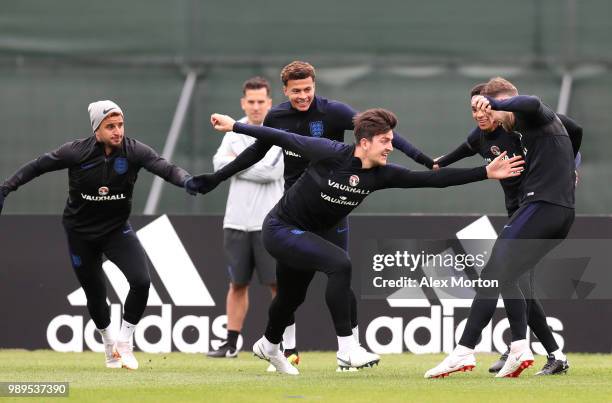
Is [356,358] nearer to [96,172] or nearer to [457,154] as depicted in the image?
[457,154]

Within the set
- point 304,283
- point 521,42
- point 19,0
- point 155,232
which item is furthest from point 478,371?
point 19,0

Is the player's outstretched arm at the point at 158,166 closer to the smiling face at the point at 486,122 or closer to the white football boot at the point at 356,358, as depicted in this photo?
the white football boot at the point at 356,358

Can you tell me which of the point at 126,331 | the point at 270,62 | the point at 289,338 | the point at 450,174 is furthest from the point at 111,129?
the point at 270,62

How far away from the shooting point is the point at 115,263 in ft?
35.0

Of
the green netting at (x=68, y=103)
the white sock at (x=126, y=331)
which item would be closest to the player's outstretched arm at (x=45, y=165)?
the white sock at (x=126, y=331)

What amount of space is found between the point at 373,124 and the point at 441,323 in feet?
13.1

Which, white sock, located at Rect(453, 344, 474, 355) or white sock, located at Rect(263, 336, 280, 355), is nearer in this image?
white sock, located at Rect(453, 344, 474, 355)

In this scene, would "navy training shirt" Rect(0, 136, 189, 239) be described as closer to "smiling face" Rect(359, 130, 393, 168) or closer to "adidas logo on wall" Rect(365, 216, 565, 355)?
"smiling face" Rect(359, 130, 393, 168)

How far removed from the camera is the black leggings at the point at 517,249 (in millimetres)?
9242

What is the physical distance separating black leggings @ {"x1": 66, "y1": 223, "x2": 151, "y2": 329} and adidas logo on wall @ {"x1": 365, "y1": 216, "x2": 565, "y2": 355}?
2917 mm

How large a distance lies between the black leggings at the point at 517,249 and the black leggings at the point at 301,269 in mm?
930

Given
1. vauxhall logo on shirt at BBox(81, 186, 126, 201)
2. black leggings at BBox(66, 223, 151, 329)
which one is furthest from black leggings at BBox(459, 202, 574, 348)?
vauxhall logo on shirt at BBox(81, 186, 126, 201)

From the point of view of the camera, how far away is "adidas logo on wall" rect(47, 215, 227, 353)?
12680 millimetres

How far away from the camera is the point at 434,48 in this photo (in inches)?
627
